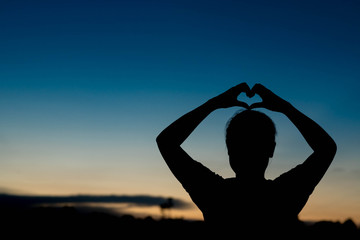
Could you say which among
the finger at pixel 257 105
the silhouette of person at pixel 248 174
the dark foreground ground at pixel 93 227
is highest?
the finger at pixel 257 105

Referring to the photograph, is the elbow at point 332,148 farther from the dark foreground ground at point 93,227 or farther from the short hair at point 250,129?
the dark foreground ground at point 93,227

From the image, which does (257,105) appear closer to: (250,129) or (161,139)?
(250,129)

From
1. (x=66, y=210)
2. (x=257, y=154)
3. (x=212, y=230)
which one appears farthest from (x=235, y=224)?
(x=66, y=210)

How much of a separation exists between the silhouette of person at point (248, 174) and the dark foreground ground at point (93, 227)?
161ft

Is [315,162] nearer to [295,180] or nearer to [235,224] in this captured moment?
[295,180]

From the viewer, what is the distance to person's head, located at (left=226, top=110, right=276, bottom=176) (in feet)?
6.64

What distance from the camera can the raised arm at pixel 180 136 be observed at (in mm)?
2049

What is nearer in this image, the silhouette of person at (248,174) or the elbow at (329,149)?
the silhouette of person at (248,174)

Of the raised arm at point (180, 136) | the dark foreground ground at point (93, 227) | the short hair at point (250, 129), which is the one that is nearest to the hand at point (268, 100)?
the short hair at point (250, 129)

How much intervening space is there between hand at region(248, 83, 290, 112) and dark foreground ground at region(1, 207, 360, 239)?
48.9 m

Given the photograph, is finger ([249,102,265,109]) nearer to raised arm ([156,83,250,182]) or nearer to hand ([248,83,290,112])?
hand ([248,83,290,112])

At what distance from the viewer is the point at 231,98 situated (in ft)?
7.43

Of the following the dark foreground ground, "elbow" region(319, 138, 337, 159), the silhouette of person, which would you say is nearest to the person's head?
the silhouette of person

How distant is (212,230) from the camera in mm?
1907
